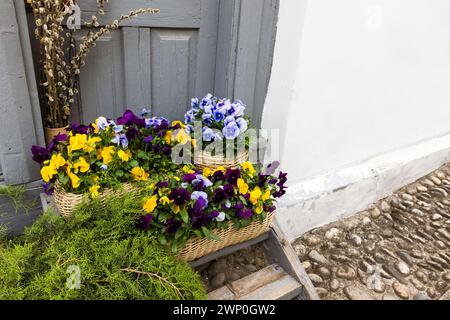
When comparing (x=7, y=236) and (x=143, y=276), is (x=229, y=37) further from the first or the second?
(x=7, y=236)

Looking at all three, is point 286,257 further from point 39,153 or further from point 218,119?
point 39,153

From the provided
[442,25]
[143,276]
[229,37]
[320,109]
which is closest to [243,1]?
[229,37]

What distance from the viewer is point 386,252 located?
2.86 metres

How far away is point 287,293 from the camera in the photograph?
1.90 meters

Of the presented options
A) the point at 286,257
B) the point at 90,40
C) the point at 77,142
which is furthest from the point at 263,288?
the point at 90,40

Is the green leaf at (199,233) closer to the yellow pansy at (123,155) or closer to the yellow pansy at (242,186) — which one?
the yellow pansy at (242,186)

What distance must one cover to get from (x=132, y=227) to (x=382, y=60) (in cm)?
226

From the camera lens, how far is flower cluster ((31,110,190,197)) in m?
1.65

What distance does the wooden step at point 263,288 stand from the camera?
1.86 m

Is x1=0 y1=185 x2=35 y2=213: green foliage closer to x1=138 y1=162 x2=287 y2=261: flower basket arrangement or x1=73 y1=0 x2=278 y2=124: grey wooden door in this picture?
x1=73 y1=0 x2=278 y2=124: grey wooden door

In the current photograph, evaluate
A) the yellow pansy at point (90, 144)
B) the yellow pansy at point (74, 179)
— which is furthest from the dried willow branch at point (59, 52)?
the yellow pansy at point (74, 179)

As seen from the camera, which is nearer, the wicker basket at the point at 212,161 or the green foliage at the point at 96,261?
the green foliage at the point at 96,261

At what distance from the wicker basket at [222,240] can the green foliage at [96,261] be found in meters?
0.10

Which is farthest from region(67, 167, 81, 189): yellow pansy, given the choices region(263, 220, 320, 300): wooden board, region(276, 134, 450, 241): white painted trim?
region(276, 134, 450, 241): white painted trim
